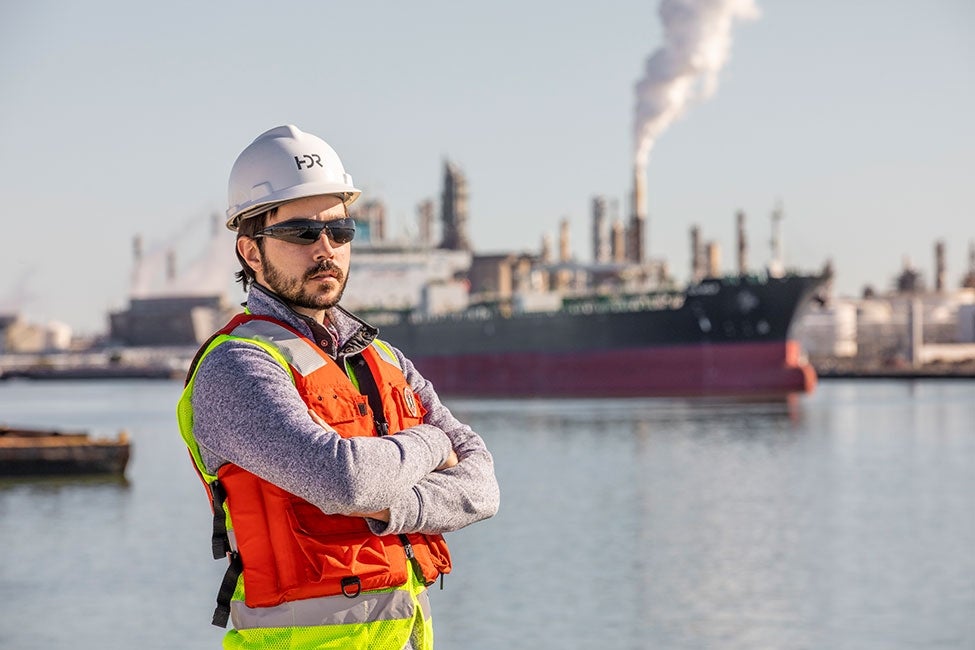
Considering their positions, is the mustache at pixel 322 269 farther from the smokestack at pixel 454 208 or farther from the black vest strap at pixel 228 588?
the smokestack at pixel 454 208

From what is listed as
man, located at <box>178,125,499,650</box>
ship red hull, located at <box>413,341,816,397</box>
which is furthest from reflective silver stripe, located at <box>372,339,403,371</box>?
ship red hull, located at <box>413,341,816,397</box>

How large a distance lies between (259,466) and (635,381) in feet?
163

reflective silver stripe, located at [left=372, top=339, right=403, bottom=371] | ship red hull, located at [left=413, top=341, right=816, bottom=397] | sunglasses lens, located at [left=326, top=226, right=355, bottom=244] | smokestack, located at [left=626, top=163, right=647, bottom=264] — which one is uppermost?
smokestack, located at [left=626, top=163, right=647, bottom=264]

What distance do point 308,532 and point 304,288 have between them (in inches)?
16.4

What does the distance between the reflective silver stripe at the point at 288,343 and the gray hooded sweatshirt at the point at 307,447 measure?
3 centimetres

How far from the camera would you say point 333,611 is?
7.48 ft

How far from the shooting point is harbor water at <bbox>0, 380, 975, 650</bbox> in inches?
546

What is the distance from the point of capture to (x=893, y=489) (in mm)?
27031

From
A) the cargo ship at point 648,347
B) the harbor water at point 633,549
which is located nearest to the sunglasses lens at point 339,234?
the harbor water at point 633,549

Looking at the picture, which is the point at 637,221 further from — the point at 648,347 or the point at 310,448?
the point at 310,448

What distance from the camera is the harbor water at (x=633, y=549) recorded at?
13.9 meters

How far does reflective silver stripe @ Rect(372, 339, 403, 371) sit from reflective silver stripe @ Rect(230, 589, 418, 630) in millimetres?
417

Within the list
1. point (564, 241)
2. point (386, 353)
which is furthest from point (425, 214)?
point (386, 353)

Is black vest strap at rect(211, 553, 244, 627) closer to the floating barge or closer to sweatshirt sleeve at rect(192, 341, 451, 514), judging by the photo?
sweatshirt sleeve at rect(192, 341, 451, 514)
